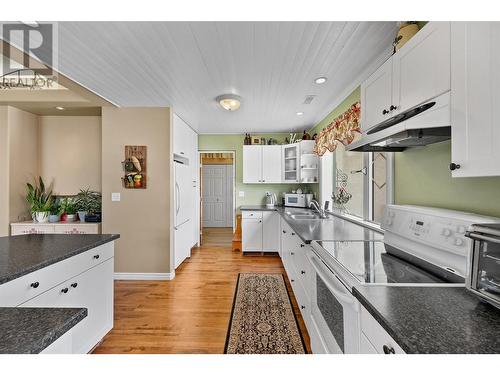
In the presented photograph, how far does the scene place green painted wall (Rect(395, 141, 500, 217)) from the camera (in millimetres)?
1171

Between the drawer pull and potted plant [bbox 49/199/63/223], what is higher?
potted plant [bbox 49/199/63/223]

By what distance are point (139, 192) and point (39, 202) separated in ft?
4.77

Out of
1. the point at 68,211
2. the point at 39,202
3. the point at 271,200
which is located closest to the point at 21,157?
the point at 39,202

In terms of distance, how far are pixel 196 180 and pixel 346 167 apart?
2.97m

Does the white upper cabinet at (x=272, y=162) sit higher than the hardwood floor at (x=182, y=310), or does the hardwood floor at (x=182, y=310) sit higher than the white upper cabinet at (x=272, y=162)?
the white upper cabinet at (x=272, y=162)

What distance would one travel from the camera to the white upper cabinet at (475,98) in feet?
2.75

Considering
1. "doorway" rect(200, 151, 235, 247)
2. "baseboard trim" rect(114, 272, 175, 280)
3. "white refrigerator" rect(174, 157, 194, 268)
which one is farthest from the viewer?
"doorway" rect(200, 151, 235, 247)

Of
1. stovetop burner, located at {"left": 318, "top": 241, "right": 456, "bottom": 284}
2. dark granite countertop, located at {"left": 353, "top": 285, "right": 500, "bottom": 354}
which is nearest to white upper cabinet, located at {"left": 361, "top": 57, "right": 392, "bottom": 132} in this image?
stovetop burner, located at {"left": 318, "top": 241, "right": 456, "bottom": 284}

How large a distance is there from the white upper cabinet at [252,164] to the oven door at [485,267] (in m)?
4.09

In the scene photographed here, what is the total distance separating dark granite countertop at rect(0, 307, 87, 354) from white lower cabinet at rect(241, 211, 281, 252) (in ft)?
11.9

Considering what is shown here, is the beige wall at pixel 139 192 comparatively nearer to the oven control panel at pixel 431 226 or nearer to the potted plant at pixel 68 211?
the potted plant at pixel 68 211

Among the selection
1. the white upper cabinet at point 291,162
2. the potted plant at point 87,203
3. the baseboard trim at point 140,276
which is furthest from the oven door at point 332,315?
the potted plant at point 87,203

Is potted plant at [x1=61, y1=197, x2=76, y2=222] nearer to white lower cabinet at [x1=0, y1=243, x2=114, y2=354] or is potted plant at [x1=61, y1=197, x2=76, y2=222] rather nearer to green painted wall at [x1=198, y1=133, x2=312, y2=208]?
white lower cabinet at [x1=0, y1=243, x2=114, y2=354]
